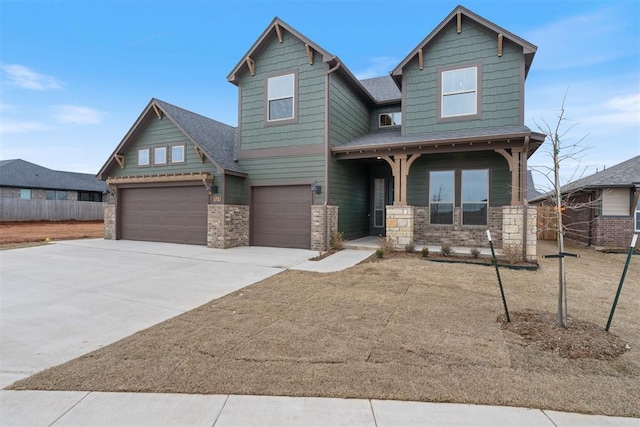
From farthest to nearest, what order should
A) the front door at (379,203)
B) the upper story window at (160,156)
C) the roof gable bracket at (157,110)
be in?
the front door at (379,203) → the upper story window at (160,156) → the roof gable bracket at (157,110)

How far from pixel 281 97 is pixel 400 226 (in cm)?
654

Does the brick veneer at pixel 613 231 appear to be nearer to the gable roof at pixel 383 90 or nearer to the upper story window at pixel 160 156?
the gable roof at pixel 383 90

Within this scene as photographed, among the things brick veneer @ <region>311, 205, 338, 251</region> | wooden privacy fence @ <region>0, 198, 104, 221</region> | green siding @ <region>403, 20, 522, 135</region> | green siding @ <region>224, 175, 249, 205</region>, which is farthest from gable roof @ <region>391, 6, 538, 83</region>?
wooden privacy fence @ <region>0, 198, 104, 221</region>

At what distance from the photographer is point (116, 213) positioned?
48.1 ft

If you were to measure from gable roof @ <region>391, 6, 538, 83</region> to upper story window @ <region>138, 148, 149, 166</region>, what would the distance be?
10787 mm

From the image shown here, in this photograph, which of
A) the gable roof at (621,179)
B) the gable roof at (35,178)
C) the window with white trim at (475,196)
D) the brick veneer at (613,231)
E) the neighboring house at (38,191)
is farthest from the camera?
the gable roof at (35,178)

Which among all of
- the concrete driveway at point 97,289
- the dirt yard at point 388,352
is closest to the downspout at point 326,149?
the concrete driveway at point 97,289

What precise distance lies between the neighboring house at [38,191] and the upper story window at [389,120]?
29142 millimetres

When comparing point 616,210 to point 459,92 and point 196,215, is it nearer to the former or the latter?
point 459,92

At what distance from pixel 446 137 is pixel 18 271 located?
12.4m

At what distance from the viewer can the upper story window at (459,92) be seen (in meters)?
10.7

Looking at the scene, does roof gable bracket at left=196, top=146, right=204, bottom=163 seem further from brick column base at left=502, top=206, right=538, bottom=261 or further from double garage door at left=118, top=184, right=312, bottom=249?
brick column base at left=502, top=206, right=538, bottom=261

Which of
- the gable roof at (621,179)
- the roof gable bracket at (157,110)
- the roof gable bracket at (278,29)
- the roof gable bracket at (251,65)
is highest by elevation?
the roof gable bracket at (278,29)

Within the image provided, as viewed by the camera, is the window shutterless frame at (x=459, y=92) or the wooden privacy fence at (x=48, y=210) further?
the wooden privacy fence at (x=48, y=210)
